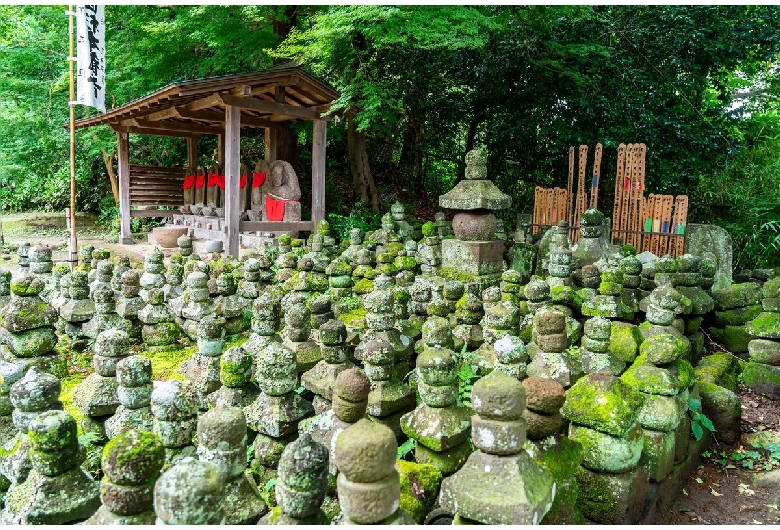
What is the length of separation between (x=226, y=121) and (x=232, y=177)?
2.87ft

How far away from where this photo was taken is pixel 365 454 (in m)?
1.49

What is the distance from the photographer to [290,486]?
1676 mm

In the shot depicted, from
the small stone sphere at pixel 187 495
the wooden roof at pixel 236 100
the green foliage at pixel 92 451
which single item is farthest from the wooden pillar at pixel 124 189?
the small stone sphere at pixel 187 495

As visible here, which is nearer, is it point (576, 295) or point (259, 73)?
point (576, 295)

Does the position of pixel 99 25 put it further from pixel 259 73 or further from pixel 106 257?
pixel 106 257

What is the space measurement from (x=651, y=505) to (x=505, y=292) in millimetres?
2161

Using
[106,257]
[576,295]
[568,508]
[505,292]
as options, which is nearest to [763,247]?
[576,295]

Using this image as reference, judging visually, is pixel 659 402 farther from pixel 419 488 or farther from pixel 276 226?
pixel 276 226

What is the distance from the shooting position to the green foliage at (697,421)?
130 inches

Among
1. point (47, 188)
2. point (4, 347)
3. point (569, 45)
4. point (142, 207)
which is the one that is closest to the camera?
point (4, 347)

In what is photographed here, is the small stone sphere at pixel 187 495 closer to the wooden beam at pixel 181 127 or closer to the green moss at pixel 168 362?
the green moss at pixel 168 362

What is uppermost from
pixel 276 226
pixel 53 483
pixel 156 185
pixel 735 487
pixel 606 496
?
pixel 156 185

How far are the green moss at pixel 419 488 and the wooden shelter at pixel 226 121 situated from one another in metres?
6.75

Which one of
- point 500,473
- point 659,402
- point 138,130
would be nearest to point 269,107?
point 138,130
